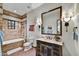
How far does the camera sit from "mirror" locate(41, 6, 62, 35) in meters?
1.74

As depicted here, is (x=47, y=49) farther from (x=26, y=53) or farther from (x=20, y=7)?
(x=20, y=7)

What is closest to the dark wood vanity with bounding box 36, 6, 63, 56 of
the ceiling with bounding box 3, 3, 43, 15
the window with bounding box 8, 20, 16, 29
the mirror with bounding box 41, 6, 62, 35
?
the mirror with bounding box 41, 6, 62, 35

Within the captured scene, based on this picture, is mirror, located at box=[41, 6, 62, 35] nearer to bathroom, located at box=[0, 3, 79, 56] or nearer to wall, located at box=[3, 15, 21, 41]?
bathroom, located at box=[0, 3, 79, 56]

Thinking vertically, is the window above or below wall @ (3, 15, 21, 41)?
above

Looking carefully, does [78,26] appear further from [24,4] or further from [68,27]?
[24,4]

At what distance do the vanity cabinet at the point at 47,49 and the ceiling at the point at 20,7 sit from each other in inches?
23.9

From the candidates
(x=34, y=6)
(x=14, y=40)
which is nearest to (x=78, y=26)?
(x=34, y=6)

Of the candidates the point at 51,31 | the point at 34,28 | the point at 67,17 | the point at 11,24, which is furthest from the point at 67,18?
the point at 11,24

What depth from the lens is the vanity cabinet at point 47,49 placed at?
1.72 metres

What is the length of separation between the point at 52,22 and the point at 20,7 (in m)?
0.62

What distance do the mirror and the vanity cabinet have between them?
0.68 ft

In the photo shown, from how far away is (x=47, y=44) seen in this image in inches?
71.3

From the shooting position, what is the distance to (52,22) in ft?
5.91

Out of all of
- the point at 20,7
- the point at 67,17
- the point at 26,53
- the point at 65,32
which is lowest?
the point at 26,53
